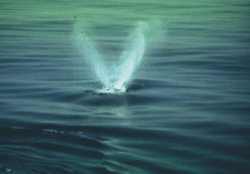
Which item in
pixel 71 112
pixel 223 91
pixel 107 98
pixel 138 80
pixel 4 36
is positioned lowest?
pixel 71 112

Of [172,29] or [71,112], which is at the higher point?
[172,29]

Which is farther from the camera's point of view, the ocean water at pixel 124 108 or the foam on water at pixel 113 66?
the foam on water at pixel 113 66

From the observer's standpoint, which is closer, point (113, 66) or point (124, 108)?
point (124, 108)

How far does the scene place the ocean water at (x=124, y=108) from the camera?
8.89 m

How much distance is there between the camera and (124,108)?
1284cm

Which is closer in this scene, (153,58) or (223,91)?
(223,91)

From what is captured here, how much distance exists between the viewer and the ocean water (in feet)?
29.2

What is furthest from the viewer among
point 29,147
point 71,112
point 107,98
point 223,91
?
point 223,91

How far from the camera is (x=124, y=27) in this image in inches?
1355

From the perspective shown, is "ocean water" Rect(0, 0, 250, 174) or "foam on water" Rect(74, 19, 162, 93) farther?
"foam on water" Rect(74, 19, 162, 93)

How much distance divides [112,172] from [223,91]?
24.5ft

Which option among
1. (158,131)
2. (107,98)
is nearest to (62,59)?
(107,98)

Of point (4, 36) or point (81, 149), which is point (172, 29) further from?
point (81, 149)

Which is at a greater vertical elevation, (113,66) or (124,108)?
(113,66)
